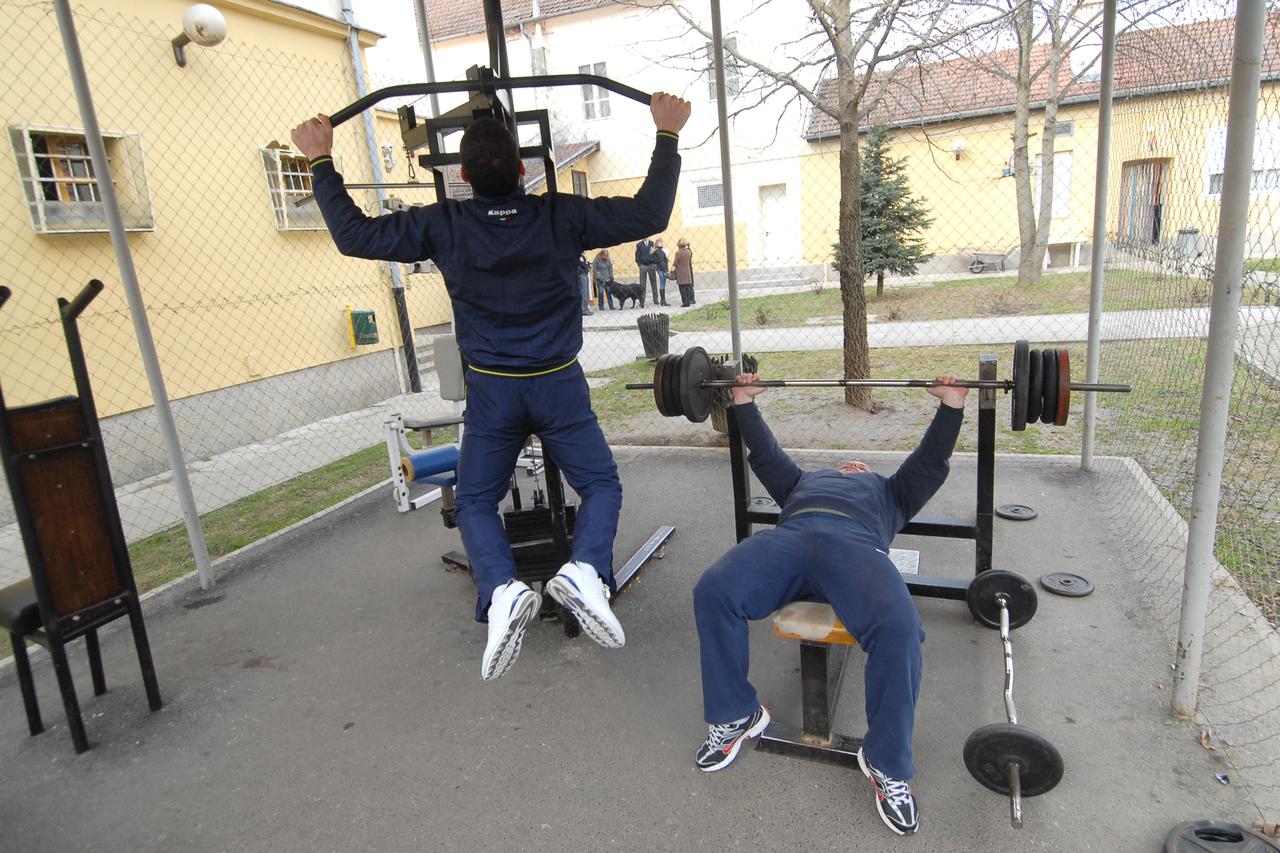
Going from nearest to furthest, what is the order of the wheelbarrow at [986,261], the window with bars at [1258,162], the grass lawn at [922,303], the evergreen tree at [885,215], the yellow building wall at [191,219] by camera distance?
the window with bars at [1258,162] < the yellow building wall at [191,219] < the grass lawn at [922,303] < the evergreen tree at [885,215] < the wheelbarrow at [986,261]

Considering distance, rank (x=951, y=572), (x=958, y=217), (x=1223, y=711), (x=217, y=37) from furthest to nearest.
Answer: (x=958, y=217)
(x=217, y=37)
(x=951, y=572)
(x=1223, y=711)

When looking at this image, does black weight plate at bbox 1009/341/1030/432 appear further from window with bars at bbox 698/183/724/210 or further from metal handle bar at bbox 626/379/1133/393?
window with bars at bbox 698/183/724/210

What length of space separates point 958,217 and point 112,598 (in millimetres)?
15311

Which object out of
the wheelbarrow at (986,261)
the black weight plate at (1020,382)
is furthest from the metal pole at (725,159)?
the wheelbarrow at (986,261)

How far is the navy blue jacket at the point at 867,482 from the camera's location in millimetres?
2559

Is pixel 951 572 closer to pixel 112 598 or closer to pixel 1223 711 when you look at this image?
pixel 1223 711

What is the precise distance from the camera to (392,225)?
2.74 meters

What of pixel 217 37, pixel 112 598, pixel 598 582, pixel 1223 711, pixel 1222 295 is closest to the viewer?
pixel 1222 295

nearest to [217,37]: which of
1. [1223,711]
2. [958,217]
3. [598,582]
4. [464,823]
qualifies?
[598,582]

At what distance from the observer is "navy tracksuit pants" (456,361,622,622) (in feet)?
8.98

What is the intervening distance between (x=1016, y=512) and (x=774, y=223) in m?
12.6

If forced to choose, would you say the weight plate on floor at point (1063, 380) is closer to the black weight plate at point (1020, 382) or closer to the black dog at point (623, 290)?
the black weight plate at point (1020, 382)

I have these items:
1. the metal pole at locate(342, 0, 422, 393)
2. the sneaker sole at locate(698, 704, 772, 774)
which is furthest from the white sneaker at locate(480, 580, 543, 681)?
the metal pole at locate(342, 0, 422, 393)

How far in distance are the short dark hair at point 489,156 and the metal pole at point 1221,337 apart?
2192mm
